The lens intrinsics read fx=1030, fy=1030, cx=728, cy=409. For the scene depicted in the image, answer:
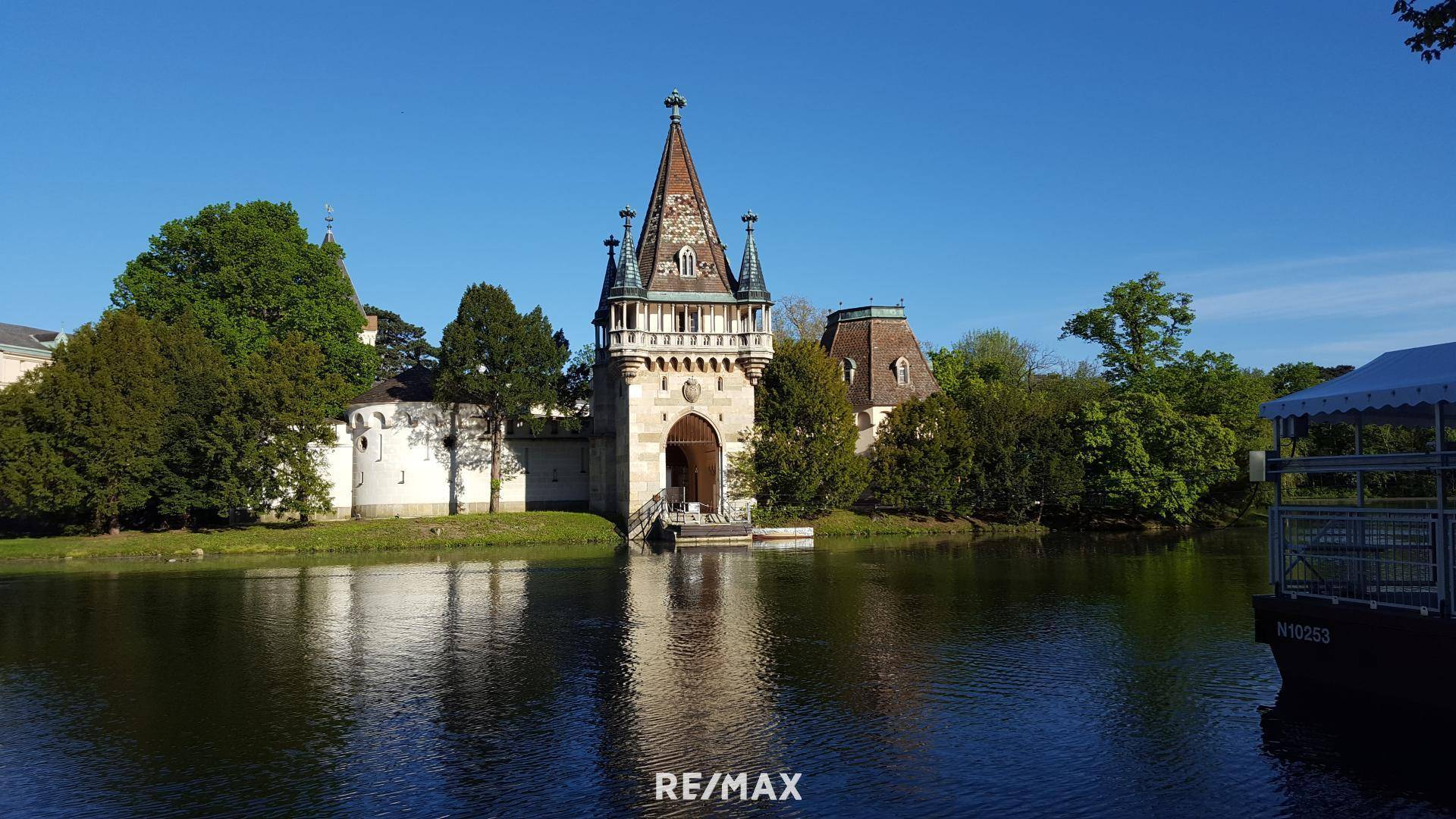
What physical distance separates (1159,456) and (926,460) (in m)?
12.9

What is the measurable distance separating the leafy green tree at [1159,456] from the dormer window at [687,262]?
77.7ft

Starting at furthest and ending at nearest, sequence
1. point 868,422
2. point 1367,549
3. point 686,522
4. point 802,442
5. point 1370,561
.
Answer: point 868,422 → point 802,442 → point 686,522 → point 1367,549 → point 1370,561

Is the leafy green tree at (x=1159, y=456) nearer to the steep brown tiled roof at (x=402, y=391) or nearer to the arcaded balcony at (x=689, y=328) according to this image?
the arcaded balcony at (x=689, y=328)

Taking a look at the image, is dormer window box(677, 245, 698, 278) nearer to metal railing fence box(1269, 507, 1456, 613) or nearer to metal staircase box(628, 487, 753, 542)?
metal staircase box(628, 487, 753, 542)

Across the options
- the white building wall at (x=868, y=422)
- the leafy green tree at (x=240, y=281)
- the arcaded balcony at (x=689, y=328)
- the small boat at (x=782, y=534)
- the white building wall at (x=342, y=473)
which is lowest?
the small boat at (x=782, y=534)

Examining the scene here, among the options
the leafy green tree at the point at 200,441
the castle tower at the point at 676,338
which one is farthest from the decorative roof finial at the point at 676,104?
the leafy green tree at the point at 200,441

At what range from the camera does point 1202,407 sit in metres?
60.2

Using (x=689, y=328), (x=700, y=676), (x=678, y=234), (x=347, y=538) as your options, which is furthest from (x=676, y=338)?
(x=700, y=676)

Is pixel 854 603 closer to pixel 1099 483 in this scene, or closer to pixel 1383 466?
pixel 1383 466

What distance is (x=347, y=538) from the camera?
47344 millimetres

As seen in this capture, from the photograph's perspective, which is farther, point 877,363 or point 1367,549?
point 877,363

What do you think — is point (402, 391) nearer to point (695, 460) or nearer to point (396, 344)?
point (695, 460)

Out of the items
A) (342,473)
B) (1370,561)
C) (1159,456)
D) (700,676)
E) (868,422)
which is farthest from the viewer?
(868,422)

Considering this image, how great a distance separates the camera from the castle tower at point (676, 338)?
175ft
